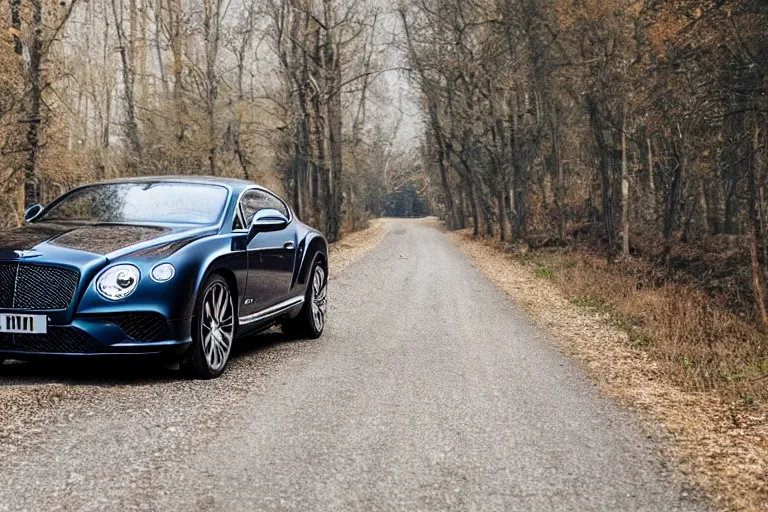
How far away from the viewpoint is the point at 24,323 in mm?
5625

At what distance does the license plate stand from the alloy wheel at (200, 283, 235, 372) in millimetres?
1123

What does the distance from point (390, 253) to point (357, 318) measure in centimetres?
1693

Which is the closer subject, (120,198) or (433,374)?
(433,374)

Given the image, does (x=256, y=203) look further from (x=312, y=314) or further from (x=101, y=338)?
(x=101, y=338)

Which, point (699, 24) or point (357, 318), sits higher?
point (699, 24)

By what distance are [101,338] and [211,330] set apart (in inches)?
37.0

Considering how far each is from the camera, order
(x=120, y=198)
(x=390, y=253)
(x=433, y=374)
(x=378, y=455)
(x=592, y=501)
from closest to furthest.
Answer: (x=592, y=501) → (x=378, y=455) → (x=433, y=374) → (x=120, y=198) → (x=390, y=253)

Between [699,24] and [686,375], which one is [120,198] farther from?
[699,24]

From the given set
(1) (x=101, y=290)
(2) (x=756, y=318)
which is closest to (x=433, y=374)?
(1) (x=101, y=290)

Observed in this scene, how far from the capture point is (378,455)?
438cm

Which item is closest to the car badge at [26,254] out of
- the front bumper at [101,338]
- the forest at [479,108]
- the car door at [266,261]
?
the front bumper at [101,338]

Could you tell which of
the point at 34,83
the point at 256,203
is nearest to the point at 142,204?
the point at 256,203

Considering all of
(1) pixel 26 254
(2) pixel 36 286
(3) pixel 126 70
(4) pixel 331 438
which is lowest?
(4) pixel 331 438

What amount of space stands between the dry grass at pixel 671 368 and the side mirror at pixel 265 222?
3.21 m
